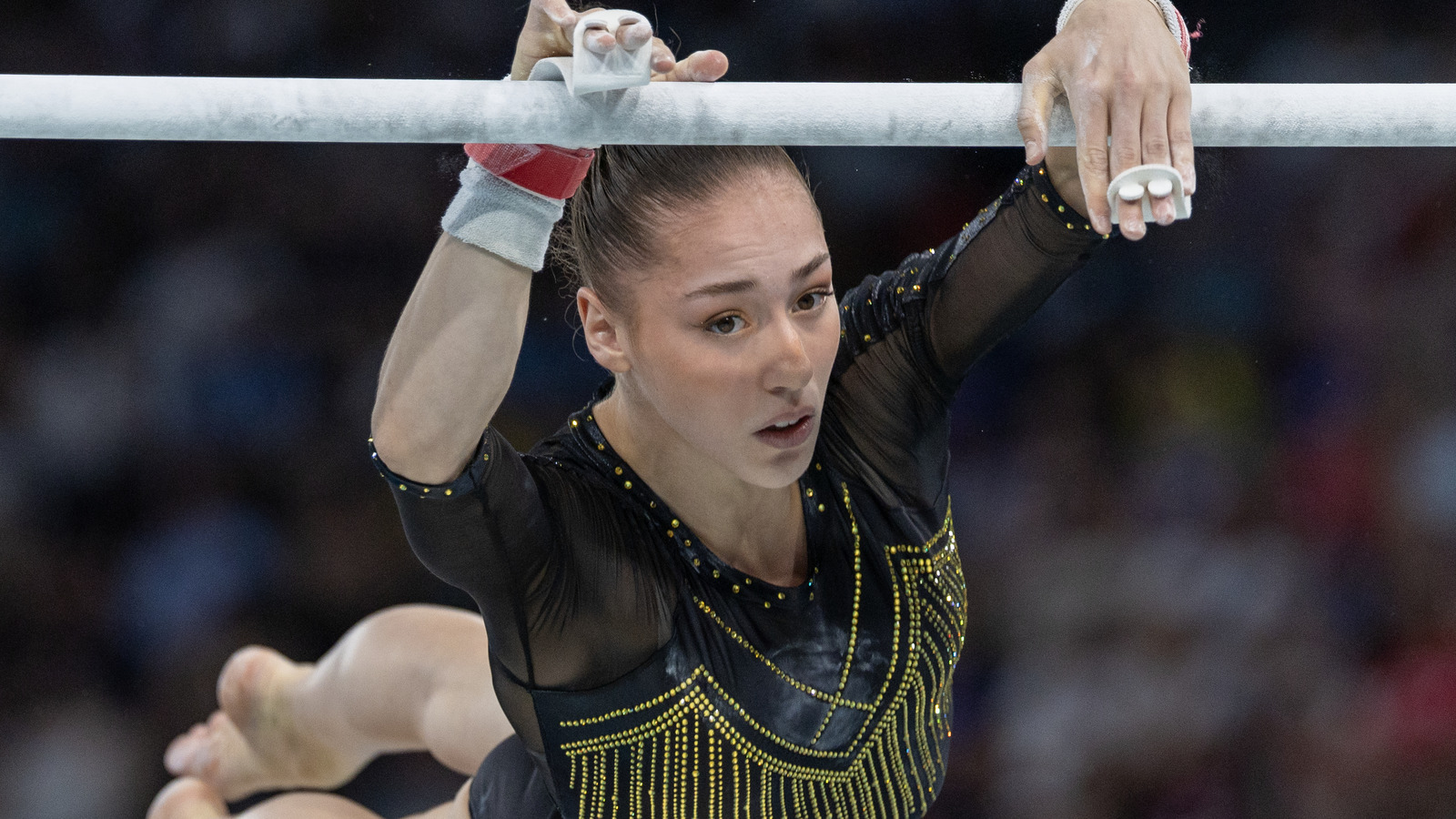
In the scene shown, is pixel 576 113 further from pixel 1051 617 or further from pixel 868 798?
pixel 1051 617

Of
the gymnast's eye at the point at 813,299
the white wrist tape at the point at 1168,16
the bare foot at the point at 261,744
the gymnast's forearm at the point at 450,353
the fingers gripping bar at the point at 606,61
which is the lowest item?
the bare foot at the point at 261,744

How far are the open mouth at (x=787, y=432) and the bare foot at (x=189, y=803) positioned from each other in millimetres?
1648

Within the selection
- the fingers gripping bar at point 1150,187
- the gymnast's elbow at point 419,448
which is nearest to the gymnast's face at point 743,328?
the gymnast's elbow at point 419,448

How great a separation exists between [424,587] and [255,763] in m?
0.64

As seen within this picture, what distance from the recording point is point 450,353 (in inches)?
48.2

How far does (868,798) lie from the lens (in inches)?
65.7

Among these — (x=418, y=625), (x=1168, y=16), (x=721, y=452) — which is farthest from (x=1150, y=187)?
(x=418, y=625)

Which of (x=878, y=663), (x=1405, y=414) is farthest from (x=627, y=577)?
(x=1405, y=414)

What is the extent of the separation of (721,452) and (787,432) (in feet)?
0.24

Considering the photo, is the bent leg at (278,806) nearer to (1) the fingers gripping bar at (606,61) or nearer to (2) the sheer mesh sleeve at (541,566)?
(2) the sheer mesh sleeve at (541,566)

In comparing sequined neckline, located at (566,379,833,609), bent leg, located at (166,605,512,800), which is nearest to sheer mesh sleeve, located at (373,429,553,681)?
sequined neckline, located at (566,379,833,609)

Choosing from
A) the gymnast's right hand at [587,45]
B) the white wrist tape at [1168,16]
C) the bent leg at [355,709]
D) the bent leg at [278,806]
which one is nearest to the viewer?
the gymnast's right hand at [587,45]

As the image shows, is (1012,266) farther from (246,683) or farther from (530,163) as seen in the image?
(246,683)

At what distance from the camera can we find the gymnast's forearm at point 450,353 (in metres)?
1.22
